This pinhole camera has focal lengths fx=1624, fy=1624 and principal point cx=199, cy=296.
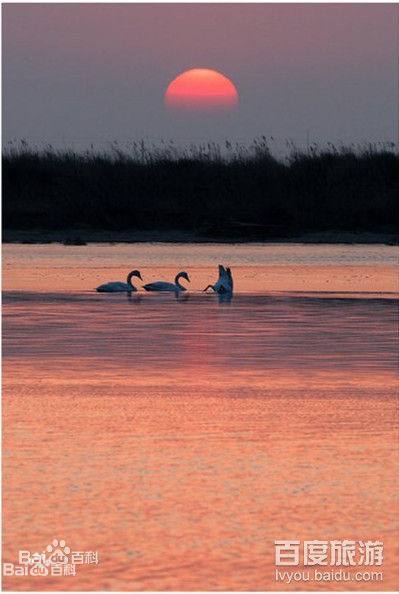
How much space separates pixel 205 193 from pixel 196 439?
103 ft

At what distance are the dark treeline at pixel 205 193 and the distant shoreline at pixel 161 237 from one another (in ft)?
1.71

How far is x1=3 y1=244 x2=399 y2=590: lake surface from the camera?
616 centimetres

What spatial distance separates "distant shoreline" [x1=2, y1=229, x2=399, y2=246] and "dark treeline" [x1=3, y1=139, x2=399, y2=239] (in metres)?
0.52

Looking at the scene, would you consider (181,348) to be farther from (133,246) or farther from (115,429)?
(133,246)

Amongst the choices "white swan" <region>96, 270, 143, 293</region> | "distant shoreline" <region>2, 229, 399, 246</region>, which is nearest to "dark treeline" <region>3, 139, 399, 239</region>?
"distant shoreline" <region>2, 229, 399, 246</region>

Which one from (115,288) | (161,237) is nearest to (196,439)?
(115,288)

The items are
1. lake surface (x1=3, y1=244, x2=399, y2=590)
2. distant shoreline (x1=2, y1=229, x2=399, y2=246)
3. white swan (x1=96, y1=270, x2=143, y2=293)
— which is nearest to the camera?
lake surface (x1=3, y1=244, x2=399, y2=590)

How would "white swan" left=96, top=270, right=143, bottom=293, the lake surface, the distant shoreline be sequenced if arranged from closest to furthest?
the lake surface
"white swan" left=96, top=270, right=143, bottom=293
the distant shoreline

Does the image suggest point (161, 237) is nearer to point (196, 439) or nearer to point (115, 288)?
point (115, 288)

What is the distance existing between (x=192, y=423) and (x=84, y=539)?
2476 millimetres

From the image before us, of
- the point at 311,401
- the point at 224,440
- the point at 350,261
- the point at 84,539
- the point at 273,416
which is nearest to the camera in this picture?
the point at 84,539

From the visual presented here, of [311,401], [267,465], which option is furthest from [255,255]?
[267,465]

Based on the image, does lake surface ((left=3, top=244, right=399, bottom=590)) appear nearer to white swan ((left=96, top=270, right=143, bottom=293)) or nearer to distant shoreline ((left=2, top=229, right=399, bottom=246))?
white swan ((left=96, top=270, right=143, bottom=293))

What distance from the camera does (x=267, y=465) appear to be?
7535 mm
